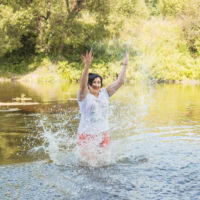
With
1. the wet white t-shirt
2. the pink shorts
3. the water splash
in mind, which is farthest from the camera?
the water splash

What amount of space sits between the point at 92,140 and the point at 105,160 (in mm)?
460

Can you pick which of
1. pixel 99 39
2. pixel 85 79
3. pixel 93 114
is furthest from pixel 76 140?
pixel 99 39

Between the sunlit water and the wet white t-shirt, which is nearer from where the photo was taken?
the sunlit water

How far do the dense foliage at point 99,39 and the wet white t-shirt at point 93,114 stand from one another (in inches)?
778

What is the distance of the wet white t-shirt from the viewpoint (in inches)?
189

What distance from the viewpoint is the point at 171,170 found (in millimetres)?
4695

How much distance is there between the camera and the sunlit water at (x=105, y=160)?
155 inches

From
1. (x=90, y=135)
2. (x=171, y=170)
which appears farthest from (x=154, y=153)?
(x=90, y=135)

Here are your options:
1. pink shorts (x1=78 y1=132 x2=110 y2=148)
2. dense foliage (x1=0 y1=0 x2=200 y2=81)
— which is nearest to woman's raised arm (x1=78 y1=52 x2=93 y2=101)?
pink shorts (x1=78 y1=132 x2=110 y2=148)

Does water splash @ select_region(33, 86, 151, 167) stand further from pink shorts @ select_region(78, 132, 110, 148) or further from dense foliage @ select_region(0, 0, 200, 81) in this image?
dense foliage @ select_region(0, 0, 200, 81)

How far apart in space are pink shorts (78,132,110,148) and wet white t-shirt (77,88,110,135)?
7 centimetres

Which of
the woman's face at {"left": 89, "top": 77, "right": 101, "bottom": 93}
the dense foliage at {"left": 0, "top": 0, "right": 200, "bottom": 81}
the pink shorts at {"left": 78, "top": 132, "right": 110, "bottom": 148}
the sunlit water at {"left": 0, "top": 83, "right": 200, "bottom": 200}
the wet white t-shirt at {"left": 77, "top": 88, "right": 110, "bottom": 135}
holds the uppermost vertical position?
the dense foliage at {"left": 0, "top": 0, "right": 200, "bottom": 81}

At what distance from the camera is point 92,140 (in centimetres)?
498

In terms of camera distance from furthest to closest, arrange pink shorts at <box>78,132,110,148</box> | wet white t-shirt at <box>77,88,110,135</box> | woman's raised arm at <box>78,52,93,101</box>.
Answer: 1. pink shorts at <box>78,132,110,148</box>
2. wet white t-shirt at <box>77,88,110,135</box>
3. woman's raised arm at <box>78,52,93,101</box>
